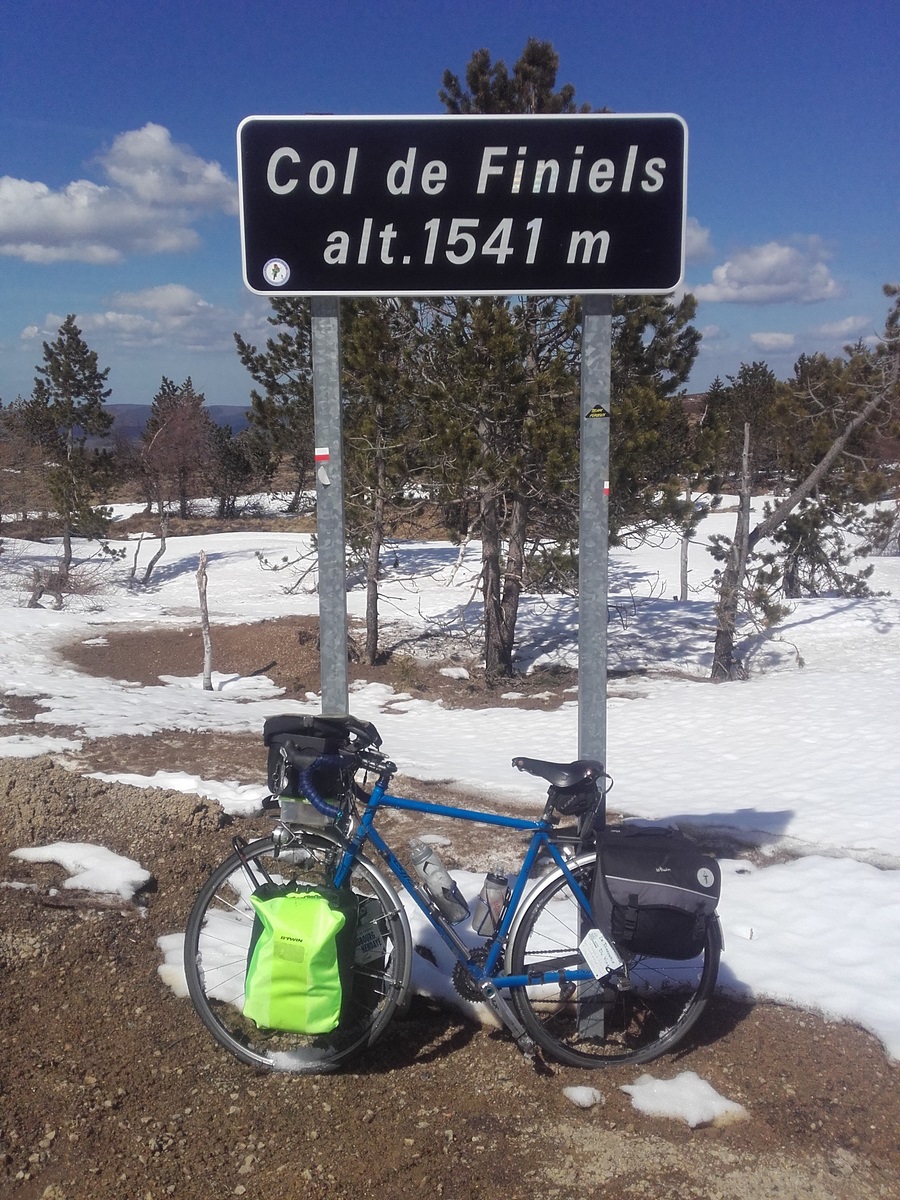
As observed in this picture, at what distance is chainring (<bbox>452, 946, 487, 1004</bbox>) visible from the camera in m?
2.92

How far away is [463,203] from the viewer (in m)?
3.09

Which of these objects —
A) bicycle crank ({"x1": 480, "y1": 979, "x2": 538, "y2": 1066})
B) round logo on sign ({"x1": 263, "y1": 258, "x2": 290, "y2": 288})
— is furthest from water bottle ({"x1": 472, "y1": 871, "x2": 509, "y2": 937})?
round logo on sign ({"x1": 263, "y1": 258, "x2": 290, "y2": 288})

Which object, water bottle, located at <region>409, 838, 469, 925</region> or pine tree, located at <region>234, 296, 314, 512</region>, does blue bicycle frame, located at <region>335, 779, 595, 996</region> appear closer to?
water bottle, located at <region>409, 838, 469, 925</region>

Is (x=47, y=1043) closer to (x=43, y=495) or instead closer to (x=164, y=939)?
(x=164, y=939)

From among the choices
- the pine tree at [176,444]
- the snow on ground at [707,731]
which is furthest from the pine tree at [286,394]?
the pine tree at [176,444]

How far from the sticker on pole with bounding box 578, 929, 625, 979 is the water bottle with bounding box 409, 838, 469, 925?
1.23ft

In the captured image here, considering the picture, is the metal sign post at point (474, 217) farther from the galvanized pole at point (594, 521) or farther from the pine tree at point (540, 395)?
the pine tree at point (540, 395)

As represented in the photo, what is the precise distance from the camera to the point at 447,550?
29.4 meters

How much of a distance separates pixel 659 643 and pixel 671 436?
5364 millimetres

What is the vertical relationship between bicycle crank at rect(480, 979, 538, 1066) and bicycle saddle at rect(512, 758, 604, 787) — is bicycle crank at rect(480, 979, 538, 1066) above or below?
below

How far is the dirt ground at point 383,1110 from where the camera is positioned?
240cm

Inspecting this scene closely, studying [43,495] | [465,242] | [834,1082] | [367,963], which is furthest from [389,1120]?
[43,495]

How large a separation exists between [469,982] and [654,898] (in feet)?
2.04

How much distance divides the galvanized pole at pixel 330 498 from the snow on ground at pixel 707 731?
111 cm
